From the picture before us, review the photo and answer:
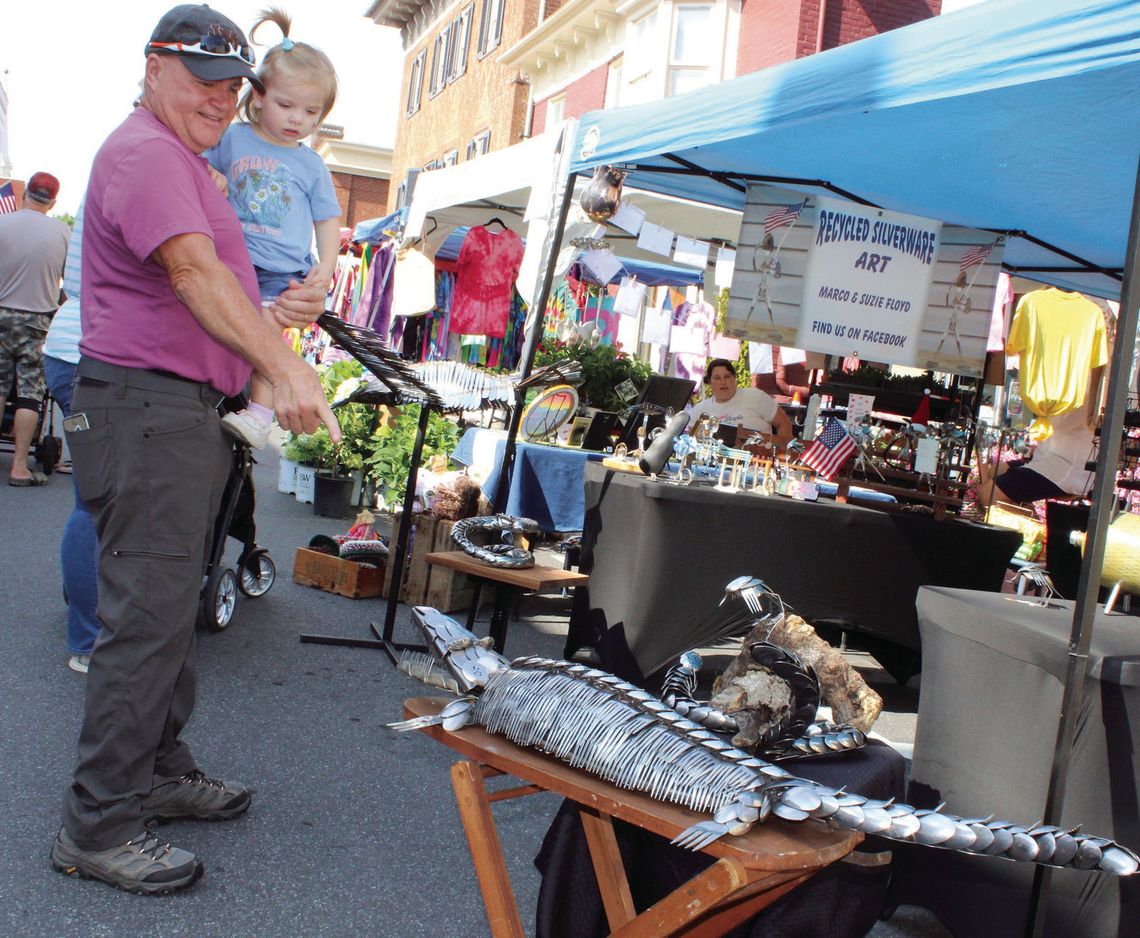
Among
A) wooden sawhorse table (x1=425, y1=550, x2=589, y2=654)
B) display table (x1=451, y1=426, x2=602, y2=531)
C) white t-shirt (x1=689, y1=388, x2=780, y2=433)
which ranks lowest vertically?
wooden sawhorse table (x1=425, y1=550, x2=589, y2=654)

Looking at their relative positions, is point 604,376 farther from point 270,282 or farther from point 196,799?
point 196,799

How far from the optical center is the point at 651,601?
472 centimetres

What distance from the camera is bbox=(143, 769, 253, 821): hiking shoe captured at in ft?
9.85

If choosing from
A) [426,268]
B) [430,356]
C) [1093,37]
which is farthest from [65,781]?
[430,356]

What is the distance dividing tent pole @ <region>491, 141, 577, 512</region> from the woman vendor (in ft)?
8.26

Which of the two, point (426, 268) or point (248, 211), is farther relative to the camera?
point (426, 268)

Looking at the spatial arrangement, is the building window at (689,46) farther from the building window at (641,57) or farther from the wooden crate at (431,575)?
the wooden crate at (431,575)

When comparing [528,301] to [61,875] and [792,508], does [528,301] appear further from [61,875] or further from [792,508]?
[61,875]

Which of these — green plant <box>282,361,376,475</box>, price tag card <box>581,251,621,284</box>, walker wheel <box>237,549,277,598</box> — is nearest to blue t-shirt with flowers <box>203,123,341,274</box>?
walker wheel <box>237,549,277,598</box>

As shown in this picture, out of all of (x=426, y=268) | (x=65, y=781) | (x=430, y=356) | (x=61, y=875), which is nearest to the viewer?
(x=61, y=875)

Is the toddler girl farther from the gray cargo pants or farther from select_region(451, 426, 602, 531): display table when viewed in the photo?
select_region(451, 426, 602, 531): display table

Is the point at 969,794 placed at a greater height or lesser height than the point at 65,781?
greater

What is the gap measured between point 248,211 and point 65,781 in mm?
1807

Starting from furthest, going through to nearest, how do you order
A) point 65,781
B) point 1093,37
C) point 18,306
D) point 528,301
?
point 18,306
point 528,301
point 65,781
point 1093,37
